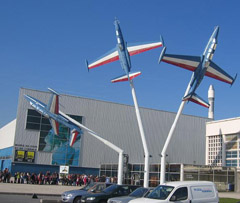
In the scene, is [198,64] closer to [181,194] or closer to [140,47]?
[140,47]

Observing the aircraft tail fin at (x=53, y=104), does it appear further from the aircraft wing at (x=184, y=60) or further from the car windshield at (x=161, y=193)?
the car windshield at (x=161, y=193)

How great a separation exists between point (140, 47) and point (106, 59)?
3695 millimetres


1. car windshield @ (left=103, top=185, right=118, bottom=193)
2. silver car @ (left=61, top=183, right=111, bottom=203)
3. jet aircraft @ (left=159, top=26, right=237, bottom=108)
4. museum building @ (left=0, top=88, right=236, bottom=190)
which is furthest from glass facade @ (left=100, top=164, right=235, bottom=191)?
car windshield @ (left=103, top=185, right=118, bottom=193)

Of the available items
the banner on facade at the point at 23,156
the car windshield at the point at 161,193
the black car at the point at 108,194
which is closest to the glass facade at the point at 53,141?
the banner on facade at the point at 23,156

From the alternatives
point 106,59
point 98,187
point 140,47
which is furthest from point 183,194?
point 106,59

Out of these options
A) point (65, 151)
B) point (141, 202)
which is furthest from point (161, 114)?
point (141, 202)

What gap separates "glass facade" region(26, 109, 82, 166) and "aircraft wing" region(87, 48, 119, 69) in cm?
1843

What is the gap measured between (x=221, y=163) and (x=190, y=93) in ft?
45.8

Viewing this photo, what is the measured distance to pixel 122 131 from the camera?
54.4 m

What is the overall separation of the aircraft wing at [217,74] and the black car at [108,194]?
59.7 ft

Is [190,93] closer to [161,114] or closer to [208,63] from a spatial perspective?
[208,63]

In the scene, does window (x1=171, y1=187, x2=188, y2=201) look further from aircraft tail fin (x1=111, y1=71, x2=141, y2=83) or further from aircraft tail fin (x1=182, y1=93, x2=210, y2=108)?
aircraft tail fin (x1=182, y1=93, x2=210, y2=108)

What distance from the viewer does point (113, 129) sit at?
5372 centimetres

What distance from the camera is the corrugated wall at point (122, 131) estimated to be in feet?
163
